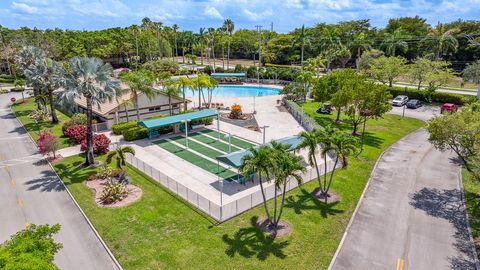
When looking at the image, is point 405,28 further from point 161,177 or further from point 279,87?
point 161,177

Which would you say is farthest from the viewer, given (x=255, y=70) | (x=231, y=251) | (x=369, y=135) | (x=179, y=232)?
(x=255, y=70)

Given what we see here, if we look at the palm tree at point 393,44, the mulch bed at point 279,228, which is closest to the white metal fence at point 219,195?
the mulch bed at point 279,228

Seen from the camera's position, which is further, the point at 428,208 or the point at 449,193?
the point at 449,193

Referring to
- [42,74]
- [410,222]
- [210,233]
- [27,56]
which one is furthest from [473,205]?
[27,56]

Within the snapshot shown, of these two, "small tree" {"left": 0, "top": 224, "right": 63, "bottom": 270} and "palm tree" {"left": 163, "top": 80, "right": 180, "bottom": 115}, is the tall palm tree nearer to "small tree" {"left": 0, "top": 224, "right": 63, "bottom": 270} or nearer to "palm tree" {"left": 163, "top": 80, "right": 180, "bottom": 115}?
"palm tree" {"left": 163, "top": 80, "right": 180, "bottom": 115}

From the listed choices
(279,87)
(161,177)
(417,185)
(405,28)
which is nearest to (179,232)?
(161,177)

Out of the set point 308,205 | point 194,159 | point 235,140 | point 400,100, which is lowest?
point 308,205

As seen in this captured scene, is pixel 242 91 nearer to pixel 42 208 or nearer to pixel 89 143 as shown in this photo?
pixel 89 143
